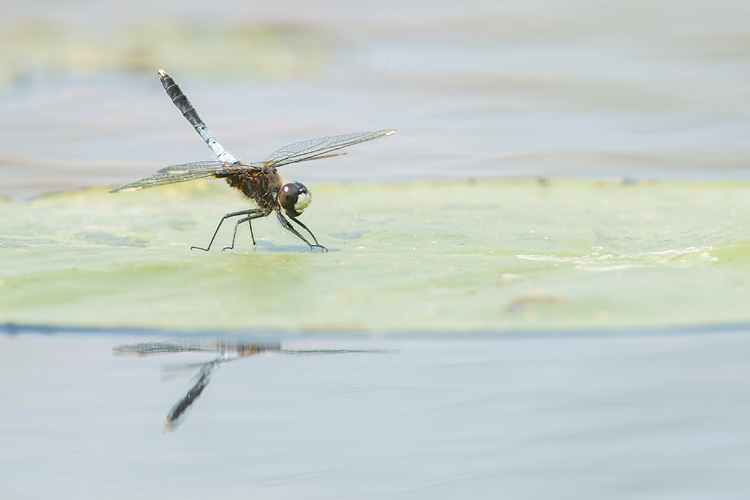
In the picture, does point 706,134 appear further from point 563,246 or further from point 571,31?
point 563,246

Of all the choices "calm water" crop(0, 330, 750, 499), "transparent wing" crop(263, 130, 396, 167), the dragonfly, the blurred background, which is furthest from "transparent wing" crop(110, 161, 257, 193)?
the blurred background

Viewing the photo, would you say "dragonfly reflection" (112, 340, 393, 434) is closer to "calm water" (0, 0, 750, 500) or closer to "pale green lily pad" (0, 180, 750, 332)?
"calm water" (0, 0, 750, 500)

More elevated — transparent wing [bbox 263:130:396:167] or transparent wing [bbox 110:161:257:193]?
transparent wing [bbox 263:130:396:167]

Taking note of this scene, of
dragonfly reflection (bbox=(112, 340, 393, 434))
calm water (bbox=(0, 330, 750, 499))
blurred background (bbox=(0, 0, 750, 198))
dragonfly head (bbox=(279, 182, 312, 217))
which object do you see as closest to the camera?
calm water (bbox=(0, 330, 750, 499))

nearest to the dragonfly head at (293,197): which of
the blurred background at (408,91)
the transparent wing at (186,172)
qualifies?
the transparent wing at (186,172)

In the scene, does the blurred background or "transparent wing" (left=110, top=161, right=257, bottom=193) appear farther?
the blurred background

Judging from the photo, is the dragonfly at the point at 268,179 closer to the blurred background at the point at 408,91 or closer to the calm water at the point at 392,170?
the calm water at the point at 392,170
